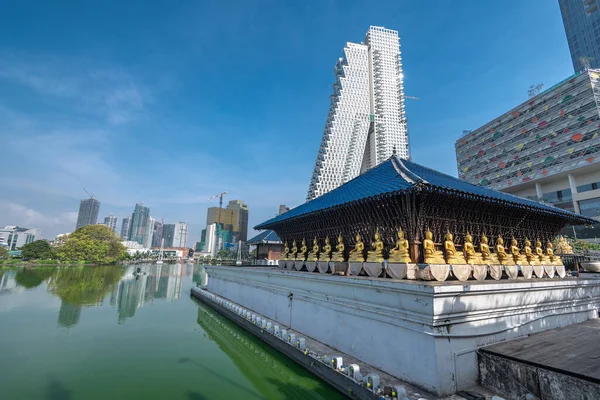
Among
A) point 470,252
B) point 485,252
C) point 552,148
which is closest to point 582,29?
point 552,148

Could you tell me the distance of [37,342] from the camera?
11.5m

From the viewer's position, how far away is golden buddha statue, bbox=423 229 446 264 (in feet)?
27.3

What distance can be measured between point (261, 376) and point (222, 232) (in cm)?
13835

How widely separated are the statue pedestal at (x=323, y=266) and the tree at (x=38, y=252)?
68.6 metres

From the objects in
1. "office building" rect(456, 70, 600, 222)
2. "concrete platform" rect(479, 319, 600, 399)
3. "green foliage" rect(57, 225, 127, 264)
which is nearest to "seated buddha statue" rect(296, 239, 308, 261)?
"concrete platform" rect(479, 319, 600, 399)

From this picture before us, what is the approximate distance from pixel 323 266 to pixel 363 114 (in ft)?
199

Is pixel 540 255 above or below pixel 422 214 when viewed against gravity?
below

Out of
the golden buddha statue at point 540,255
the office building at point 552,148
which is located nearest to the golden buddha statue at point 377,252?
the golden buddha statue at point 540,255

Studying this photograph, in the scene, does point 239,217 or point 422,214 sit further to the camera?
point 239,217

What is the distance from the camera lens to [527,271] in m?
11.7

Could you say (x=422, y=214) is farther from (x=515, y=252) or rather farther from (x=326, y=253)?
(x=515, y=252)

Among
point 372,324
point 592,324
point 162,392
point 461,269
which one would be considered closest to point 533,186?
point 592,324

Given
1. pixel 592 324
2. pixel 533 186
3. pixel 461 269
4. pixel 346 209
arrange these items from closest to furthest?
pixel 461 269 → pixel 592 324 → pixel 346 209 → pixel 533 186

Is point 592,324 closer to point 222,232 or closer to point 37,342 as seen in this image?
point 37,342
